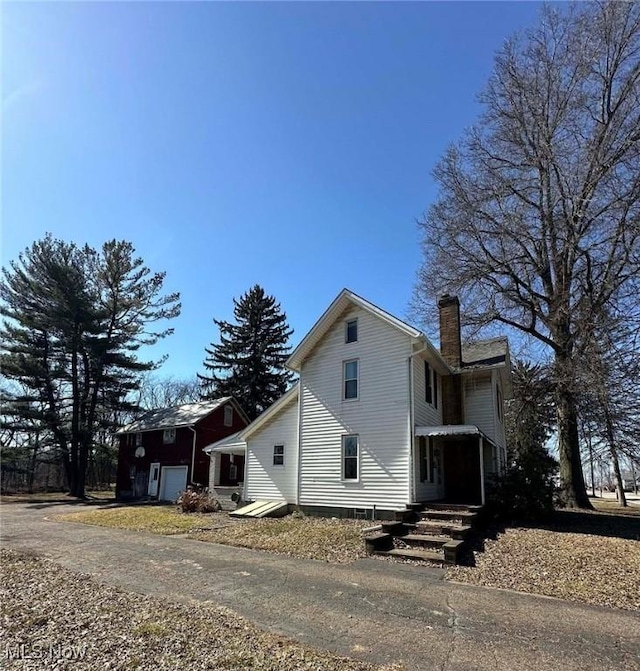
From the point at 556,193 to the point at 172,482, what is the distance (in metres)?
25.8

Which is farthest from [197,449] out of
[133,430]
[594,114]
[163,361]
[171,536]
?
[594,114]

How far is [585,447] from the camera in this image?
1961 cm

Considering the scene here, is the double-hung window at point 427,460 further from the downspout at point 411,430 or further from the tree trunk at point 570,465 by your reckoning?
the tree trunk at point 570,465

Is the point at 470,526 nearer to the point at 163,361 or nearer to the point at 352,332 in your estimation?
the point at 352,332

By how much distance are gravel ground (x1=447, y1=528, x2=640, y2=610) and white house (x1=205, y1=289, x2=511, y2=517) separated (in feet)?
9.41

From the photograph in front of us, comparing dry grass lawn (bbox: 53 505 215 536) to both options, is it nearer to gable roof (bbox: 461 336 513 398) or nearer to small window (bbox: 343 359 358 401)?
small window (bbox: 343 359 358 401)

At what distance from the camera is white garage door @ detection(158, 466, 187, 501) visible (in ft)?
91.2

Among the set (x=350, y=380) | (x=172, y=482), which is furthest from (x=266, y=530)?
(x=172, y=482)

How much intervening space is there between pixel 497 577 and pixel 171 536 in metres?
9.07

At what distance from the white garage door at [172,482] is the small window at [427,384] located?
18192 millimetres

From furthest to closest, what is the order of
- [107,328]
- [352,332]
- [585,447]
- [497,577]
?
[107,328] → [585,447] → [352,332] → [497,577]

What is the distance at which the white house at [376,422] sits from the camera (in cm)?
1408

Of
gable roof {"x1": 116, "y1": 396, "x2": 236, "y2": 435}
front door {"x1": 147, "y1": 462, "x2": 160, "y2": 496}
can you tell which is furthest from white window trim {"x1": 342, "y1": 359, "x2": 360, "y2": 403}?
front door {"x1": 147, "y1": 462, "x2": 160, "y2": 496}

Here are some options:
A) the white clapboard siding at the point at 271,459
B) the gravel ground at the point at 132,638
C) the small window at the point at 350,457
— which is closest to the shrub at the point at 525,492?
the small window at the point at 350,457
